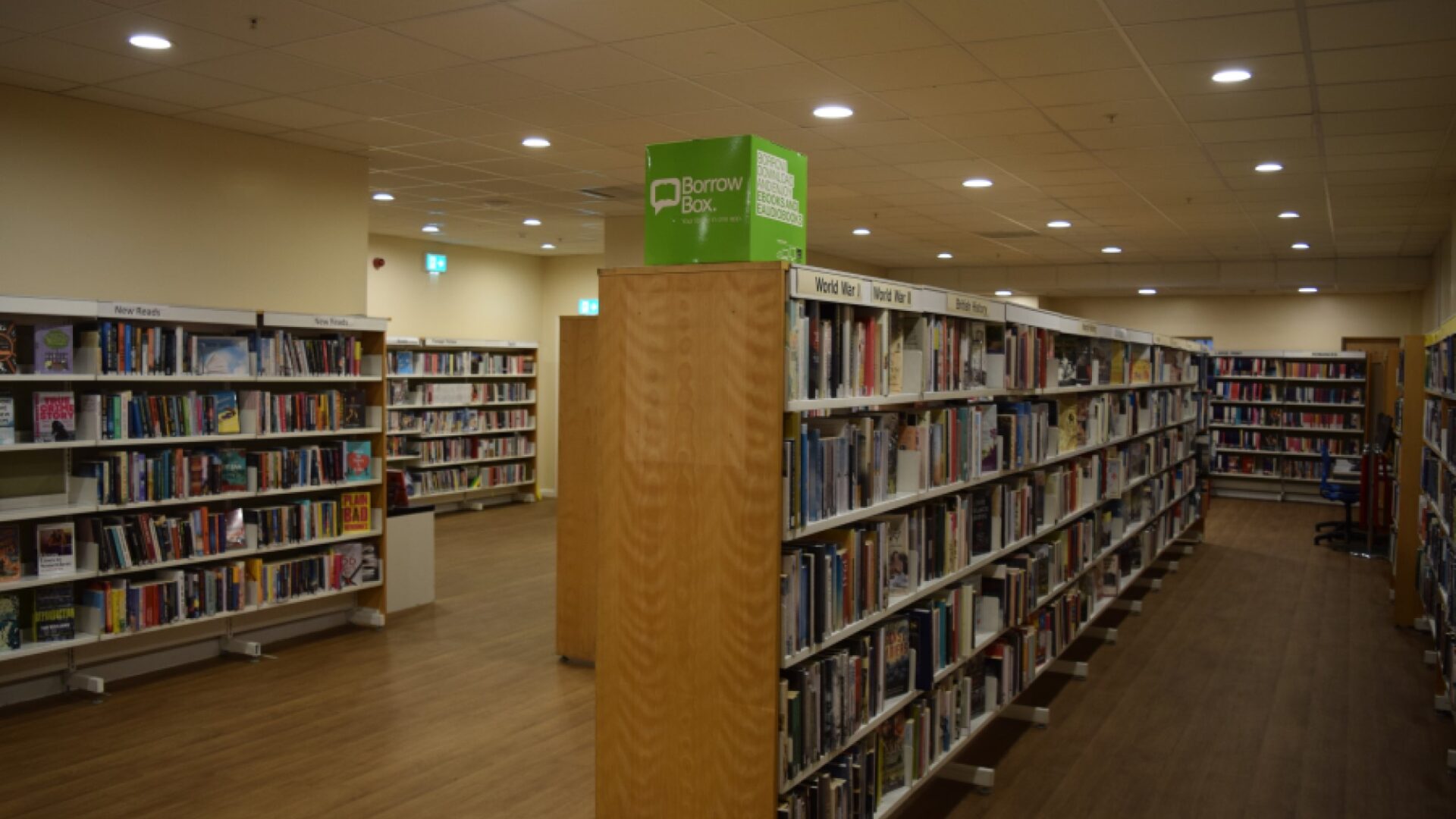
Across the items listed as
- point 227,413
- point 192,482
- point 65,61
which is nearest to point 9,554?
point 192,482

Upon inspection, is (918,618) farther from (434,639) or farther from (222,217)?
(222,217)

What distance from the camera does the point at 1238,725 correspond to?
5.82 m

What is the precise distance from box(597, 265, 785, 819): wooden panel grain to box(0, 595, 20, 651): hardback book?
151 inches

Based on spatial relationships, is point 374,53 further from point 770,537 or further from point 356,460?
point 770,537

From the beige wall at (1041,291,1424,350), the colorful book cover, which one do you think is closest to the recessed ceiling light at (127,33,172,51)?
the colorful book cover

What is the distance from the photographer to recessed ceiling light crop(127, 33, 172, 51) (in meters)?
4.85

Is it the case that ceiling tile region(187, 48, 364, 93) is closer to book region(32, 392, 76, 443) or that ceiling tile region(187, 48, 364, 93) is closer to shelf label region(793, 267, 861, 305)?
book region(32, 392, 76, 443)

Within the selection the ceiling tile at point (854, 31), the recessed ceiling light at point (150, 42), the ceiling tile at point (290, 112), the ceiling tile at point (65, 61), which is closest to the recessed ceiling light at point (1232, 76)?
the ceiling tile at point (854, 31)

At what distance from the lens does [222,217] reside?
6.84 metres

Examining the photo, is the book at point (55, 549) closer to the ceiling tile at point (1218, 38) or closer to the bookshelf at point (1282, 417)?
the ceiling tile at point (1218, 38)

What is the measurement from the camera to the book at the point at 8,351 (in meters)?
5.41

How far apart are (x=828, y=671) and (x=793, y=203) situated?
1.53 meters

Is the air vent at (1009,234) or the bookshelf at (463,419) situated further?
the bookshelf at (463,419)

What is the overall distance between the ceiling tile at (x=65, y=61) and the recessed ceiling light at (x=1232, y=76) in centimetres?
529
